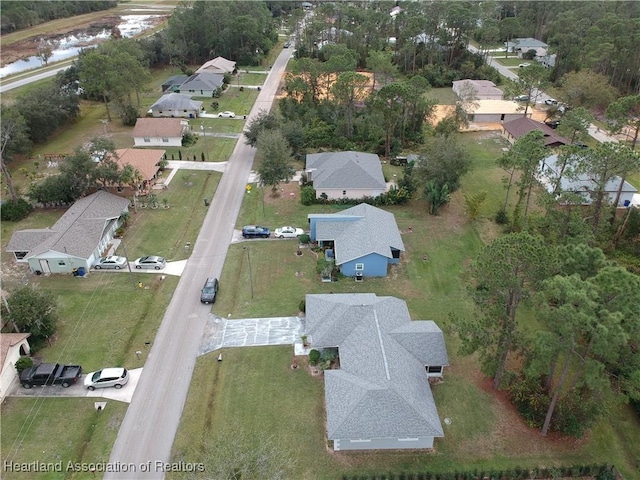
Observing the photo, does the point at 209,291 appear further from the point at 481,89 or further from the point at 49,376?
the point at 481,89

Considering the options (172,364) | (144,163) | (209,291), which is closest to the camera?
(172,364)

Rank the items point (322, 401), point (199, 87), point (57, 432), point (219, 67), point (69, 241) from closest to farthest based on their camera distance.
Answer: point (57, 432), point (322, 401), point (69, 241), point (199, 87), point (219, 67)

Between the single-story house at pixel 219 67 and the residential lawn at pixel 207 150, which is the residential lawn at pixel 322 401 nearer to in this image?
the residential lawn at pixel 207 150

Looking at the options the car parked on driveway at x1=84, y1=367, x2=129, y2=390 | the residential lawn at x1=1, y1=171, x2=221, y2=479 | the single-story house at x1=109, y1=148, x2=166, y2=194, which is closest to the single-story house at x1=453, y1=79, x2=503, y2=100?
the residential lawn at x1=1, y1=171, x2=221, y2=479

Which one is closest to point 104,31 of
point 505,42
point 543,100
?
point 505,42

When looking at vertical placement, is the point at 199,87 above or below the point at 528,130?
above

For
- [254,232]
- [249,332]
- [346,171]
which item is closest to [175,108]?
[346,171]

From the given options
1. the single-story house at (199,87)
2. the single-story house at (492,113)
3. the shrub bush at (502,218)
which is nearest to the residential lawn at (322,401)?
the shrub bush at (502,218)
